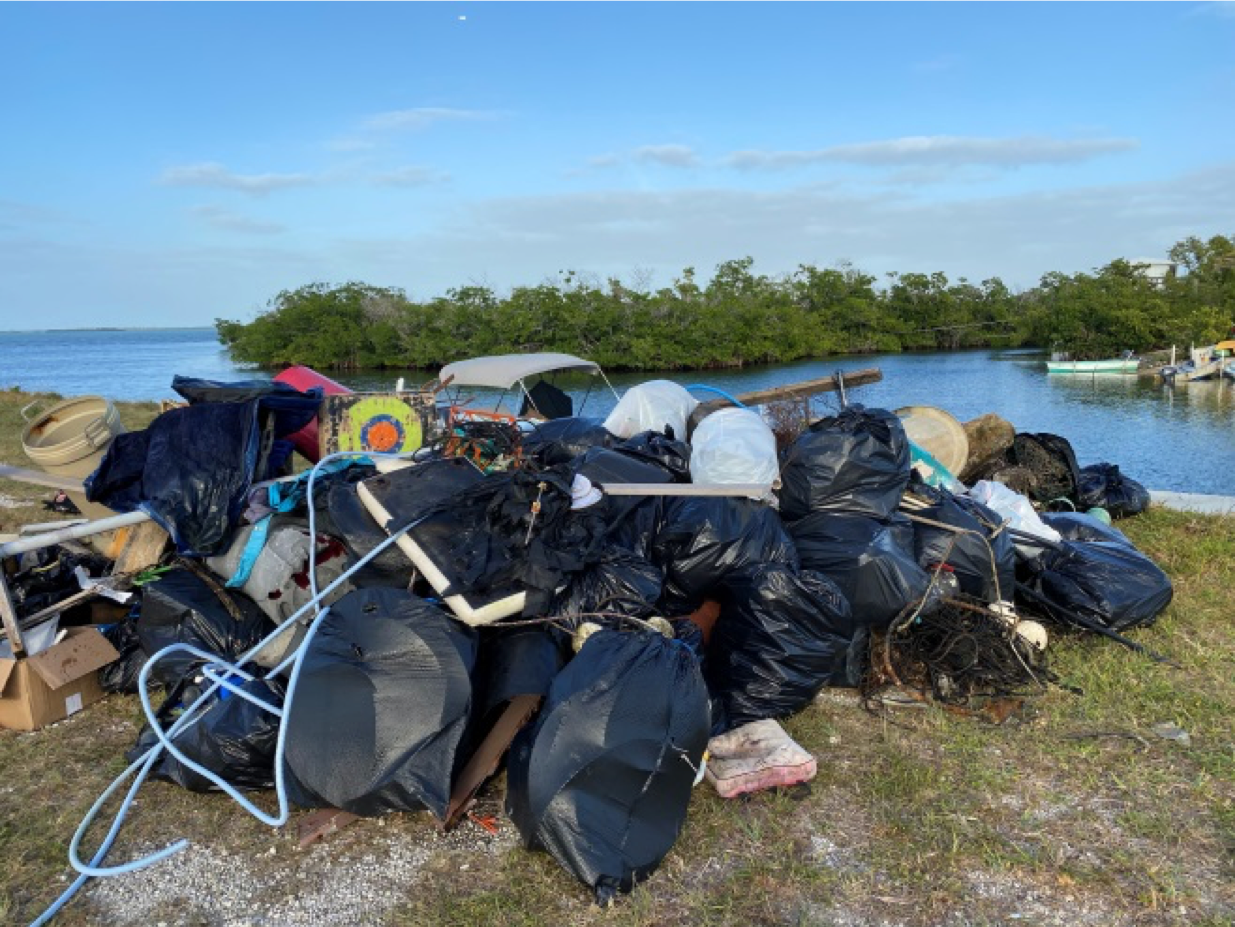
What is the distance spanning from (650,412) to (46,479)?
124 inches

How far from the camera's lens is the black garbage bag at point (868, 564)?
3188mm

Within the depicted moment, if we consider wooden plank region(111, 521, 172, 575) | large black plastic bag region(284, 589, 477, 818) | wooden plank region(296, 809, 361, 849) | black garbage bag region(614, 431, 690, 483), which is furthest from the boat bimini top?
wooden plank region(296, 809, 361, 849)

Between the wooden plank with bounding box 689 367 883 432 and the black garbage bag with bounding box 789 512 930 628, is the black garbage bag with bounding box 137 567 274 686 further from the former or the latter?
the wooden plank with bounding box 689 367 883 432

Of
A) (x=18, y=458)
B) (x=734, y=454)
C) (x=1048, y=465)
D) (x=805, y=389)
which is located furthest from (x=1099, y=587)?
(x=18, y=458)

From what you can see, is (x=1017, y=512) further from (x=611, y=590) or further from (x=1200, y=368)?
(x=1200, y=368)

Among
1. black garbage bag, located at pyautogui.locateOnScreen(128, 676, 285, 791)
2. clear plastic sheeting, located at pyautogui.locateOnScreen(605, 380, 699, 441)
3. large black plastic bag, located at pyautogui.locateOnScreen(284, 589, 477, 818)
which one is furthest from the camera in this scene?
clear plastic sheeting, located at pyautogui.locateOnScreen(605, 380, 699, 441)

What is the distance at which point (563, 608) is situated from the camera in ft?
9.25

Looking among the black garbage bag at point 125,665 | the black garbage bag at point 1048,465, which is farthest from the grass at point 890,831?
the black garbage bag at point 1048,465

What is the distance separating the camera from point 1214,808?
2354 millimetres

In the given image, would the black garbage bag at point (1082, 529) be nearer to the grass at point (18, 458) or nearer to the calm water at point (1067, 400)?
the calm water at point (1067, 400)

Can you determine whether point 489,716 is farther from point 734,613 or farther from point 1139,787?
point 1139,787

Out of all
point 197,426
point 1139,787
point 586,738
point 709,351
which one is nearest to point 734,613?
point 586,738

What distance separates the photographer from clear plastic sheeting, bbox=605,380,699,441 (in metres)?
4.99

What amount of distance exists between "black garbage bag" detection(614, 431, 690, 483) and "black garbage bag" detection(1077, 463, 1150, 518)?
9.82 feet
